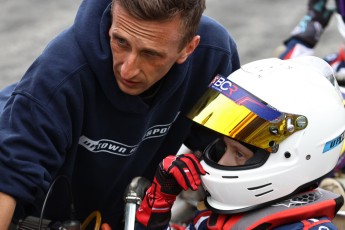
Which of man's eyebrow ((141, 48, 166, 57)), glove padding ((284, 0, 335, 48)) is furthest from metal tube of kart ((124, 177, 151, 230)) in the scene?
glove padding ((284, 0, 335, 48))

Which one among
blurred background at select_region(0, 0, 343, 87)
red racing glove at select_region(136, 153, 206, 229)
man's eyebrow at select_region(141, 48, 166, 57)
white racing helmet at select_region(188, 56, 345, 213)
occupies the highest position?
man's eyebrow at select_region(141, 48, 166, 57)

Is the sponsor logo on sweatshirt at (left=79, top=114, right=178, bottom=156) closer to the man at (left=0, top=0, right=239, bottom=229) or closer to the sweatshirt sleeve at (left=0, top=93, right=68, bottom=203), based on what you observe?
the man at (left=0, top=0, right=239, bottom=229)

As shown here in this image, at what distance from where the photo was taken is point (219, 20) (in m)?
8.91

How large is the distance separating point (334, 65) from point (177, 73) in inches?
71.7

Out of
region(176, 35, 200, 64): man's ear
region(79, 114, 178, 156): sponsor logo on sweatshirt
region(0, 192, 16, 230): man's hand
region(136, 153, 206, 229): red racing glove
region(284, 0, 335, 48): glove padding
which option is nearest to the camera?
region(0, 192, 16, 230): man's hand

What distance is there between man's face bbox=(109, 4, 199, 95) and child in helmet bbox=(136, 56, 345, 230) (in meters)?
0.26

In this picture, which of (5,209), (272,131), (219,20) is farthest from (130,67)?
(219,20)

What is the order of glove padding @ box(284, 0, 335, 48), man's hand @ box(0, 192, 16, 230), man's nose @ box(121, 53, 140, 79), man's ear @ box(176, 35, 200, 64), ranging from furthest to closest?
glove padding @ box(284, 0, 335, 48)
man's ear @ box(176, 35, 200, 64)
man's nose @ box(121, 53, 140, 79)
man's hand @ box(0, 192, 16, 230)

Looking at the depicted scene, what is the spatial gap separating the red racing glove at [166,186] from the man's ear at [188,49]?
0.40m

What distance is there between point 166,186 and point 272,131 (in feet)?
1.61

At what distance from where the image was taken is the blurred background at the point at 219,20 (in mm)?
8086

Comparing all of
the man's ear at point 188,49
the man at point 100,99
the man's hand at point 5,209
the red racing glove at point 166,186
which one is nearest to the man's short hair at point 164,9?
the man at point 100,99

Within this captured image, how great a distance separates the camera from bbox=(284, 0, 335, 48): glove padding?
5355 millimetres

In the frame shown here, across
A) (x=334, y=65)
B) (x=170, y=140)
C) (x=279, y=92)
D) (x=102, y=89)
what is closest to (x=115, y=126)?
(x=102, y=89)
